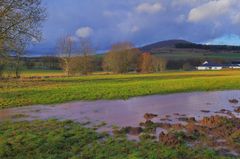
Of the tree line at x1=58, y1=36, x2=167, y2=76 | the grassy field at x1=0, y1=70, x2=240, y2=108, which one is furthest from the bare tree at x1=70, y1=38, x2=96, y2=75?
the grassy field at x1=0, y1=70, x2=240, y2=108

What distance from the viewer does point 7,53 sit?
827 inches

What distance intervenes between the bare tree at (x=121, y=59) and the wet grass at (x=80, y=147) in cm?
10392

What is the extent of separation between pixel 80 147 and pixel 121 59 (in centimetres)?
10925

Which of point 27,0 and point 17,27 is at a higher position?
point 27,0

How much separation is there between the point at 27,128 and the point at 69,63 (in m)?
91.2

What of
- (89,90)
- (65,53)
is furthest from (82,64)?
(89,90)

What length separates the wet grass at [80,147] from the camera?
12.0 m

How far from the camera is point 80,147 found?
13344 mm

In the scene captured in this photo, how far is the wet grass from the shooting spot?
1198 centimetres

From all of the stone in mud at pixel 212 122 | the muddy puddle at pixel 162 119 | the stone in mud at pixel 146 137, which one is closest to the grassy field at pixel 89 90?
the muddy puddle at pixel 162 119

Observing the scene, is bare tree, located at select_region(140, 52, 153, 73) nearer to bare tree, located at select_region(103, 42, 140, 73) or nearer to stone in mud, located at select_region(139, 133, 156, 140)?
bare tree, located at select_region(103, 42, 140, 73)

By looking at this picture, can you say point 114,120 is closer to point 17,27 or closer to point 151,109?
point 151,109

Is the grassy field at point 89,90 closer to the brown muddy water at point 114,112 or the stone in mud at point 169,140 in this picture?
the brown muddy water at point 114,112

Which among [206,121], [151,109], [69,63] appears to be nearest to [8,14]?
[206,121]
